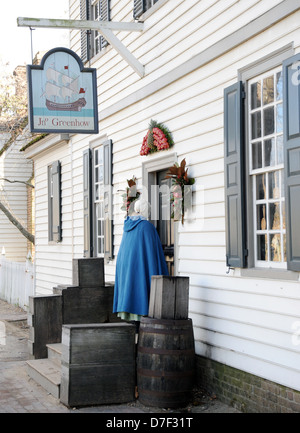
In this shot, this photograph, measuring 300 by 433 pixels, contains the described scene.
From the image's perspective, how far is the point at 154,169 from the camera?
869 centimetres

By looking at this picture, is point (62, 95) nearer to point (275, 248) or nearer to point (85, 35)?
point (85, 35)

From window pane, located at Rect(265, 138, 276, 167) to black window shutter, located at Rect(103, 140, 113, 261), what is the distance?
458 cm

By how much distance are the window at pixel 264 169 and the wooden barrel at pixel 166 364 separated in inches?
35.7

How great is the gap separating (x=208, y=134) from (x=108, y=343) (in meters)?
2.55

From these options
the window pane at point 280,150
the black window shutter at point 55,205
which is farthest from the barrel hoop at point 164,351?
the black window shutter at point 55,205

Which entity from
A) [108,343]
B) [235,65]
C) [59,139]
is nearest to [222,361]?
[108,343]

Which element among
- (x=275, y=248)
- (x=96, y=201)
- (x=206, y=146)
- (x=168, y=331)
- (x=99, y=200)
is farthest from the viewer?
(x=96, y=201)

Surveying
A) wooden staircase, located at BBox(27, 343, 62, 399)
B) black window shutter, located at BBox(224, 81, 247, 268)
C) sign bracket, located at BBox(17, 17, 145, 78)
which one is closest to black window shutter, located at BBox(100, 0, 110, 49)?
sign bracket, located at BBox(17, 17, 145, 78)

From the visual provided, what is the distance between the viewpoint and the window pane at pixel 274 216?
5.89 m

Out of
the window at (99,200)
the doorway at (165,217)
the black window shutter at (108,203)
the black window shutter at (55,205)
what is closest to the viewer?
the doorway at (165,217)

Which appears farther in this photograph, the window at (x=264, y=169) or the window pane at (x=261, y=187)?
the window pane at (x=261, y=187)

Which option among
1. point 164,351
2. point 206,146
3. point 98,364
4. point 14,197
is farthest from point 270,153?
point 14,197

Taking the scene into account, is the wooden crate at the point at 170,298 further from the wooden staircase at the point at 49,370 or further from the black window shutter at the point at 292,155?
the black window shutter at the point at 292,155

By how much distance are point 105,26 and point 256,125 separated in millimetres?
3518
